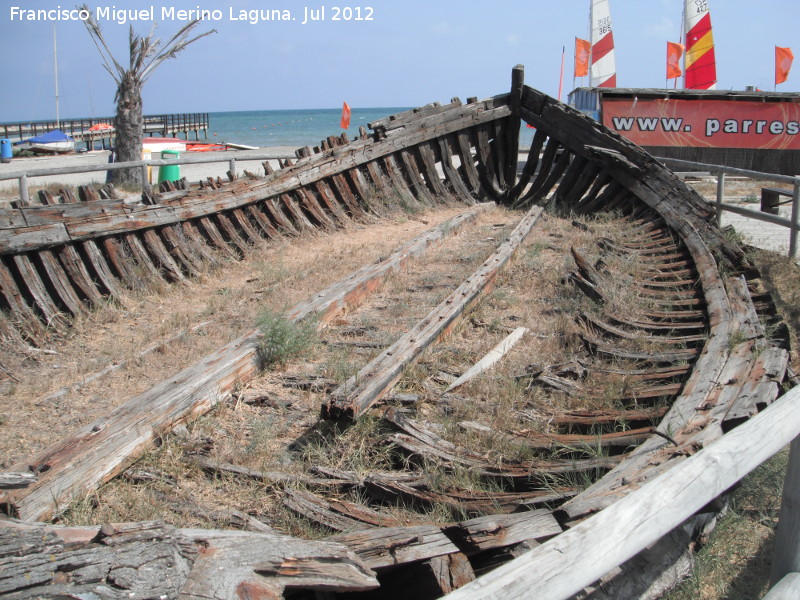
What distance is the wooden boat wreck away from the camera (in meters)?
2.39

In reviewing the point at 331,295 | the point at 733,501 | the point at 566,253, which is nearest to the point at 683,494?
the point at 733,501

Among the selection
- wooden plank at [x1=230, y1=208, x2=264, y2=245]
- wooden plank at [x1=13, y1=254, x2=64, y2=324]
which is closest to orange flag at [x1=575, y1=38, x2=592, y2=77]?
wooden plank at [x1=230, y1=208, x2=264, y2=245]

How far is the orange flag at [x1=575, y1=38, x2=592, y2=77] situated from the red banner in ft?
47.0

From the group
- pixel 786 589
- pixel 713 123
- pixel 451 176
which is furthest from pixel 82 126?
pixel 786 589

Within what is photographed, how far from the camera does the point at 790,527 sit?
2.80 meters

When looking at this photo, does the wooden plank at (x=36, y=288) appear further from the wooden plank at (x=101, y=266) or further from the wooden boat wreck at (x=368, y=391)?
the wooden plank at (x=101, y=266)

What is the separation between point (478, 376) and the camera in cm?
511

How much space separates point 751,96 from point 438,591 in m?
18.5

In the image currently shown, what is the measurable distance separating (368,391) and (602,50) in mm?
27440

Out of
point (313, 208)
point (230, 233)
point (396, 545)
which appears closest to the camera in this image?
point (396, 545)

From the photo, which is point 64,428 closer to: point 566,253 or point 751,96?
point 566,253

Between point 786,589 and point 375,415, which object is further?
point 375,415

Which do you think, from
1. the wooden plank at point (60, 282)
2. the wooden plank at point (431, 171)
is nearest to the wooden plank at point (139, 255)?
the wooden plank at point (60, 282)

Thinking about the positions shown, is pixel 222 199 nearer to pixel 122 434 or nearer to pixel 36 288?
pixel 36 288
